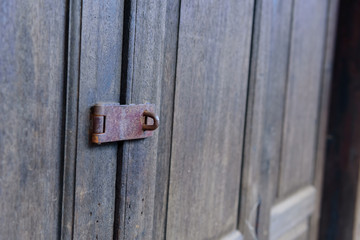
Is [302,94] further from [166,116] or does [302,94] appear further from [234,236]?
[166,116]

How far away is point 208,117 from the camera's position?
673 millimetres

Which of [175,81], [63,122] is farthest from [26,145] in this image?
[175,81]

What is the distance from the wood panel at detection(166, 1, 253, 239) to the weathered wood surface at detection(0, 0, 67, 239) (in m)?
0.21

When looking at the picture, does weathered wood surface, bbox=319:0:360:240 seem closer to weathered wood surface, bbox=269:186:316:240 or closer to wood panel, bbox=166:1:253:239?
weathered wood surface, bbox=269:186:316:240

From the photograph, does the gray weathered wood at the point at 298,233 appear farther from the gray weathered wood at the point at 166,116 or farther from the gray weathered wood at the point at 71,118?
the gray weathered wood at the point at 71,118

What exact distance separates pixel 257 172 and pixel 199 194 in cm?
23

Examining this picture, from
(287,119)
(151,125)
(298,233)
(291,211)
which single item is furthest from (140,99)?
(298,233)

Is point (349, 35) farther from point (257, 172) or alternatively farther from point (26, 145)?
point (26, 145)

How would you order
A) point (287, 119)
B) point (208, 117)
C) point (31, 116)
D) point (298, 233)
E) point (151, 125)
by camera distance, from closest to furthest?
1. point (31, 116)
2. point (151, 125)
3. point (208, 117)
4. point (287, 119)
5. point (298, 233)

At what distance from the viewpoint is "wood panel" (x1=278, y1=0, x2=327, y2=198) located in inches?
38.9

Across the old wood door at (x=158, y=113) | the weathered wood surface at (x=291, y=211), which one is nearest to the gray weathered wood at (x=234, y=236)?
the old wood door at (x=158, y=113)

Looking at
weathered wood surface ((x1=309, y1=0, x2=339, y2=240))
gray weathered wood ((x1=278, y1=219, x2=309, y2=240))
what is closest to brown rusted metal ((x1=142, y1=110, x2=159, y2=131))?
gray weathered wood ((x1=278, y1=219, x2=309, y2=240))

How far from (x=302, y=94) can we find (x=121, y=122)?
2.30 feet

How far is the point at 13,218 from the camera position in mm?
403
